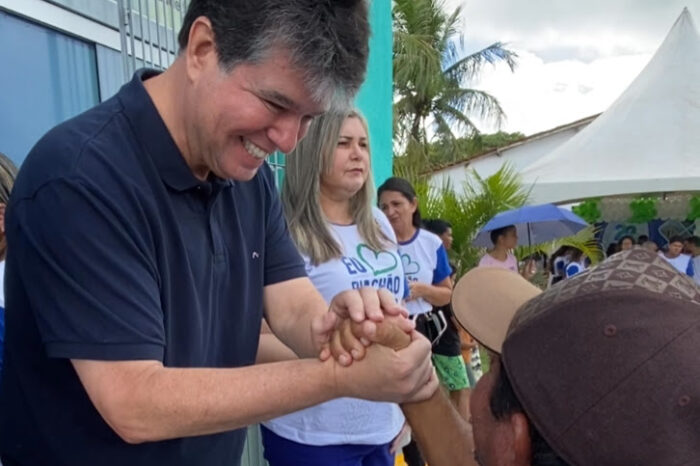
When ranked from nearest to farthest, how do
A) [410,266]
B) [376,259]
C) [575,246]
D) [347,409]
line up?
[347,409] < [376,259] < [410,266] < [575,246]

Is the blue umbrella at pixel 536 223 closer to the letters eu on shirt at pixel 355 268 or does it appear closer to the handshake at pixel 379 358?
the letters eu on shirt at pixel 355 268

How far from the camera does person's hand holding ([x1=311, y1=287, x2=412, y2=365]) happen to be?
1268 mm

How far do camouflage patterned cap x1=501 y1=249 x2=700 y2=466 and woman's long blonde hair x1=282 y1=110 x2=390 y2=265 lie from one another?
4.44 ft

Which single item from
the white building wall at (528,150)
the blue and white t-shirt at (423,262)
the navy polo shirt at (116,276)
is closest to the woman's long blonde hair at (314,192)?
the navy polo shirt at (116,276)

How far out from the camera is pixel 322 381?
1242 mm

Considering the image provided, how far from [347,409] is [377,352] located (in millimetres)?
1099

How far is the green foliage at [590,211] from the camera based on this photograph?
1496 cm

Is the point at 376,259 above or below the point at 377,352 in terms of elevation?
below

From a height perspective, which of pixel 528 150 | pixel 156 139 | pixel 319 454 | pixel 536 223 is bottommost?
pixel 536 223

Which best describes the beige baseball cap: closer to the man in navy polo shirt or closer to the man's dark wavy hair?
the man in navy polo shirt

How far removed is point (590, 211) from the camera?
15.0m

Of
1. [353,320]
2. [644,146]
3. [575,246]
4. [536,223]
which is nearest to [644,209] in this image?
[575,246]

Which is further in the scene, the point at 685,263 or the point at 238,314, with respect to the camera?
the point at 685,263

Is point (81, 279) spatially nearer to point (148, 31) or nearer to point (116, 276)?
point (116, 276)
